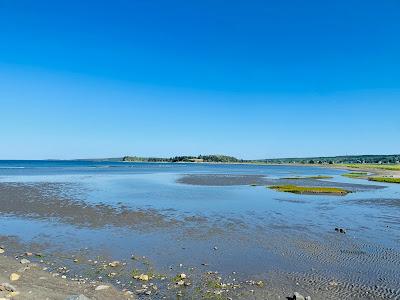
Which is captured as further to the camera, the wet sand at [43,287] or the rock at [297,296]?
the rock at [297,296]

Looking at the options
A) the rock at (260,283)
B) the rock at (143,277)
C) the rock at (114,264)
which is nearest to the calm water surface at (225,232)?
the rock at (114,264)

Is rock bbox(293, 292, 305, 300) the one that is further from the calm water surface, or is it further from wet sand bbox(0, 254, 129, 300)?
wet sand bbox(0, 254, 129, 300)

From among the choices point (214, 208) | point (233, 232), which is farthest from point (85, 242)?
point (214, 208)

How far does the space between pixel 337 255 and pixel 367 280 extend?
14.5 ft

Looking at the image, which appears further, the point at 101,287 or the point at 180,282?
the point at 180,282

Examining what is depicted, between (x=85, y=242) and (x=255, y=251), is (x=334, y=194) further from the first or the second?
(x=85, y=242)

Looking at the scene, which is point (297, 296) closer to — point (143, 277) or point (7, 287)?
point (143, 277)

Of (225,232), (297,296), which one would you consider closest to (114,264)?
(297,296)

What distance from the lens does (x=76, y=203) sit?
140 ft

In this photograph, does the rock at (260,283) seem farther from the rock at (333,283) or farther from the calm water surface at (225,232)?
the rock at (333,283)

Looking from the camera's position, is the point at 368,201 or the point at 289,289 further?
the point at 368,201

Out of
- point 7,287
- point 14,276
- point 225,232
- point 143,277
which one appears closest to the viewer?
point 7,287

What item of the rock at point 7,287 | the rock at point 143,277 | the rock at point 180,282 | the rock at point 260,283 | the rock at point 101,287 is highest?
the rock at point 7,287

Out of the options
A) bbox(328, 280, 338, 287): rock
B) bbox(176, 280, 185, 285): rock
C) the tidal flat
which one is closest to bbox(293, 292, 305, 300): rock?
the tidal flat
